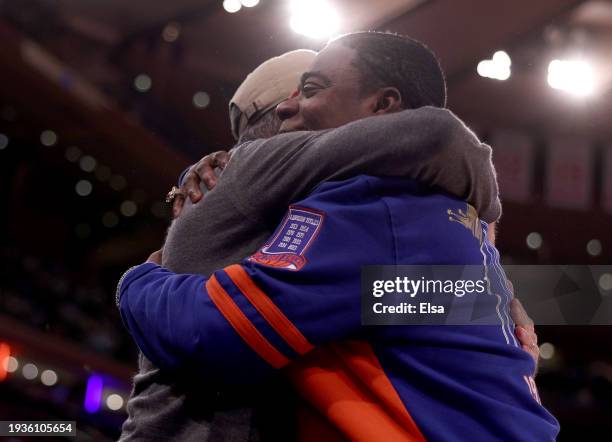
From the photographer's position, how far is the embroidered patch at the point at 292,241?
75 cm

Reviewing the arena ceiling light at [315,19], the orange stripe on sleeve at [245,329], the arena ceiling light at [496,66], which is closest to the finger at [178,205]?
the orange stripe on sleeve at [245,329]

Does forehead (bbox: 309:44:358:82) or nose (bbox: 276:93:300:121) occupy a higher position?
forehead (bbox: 309:44:358:82)

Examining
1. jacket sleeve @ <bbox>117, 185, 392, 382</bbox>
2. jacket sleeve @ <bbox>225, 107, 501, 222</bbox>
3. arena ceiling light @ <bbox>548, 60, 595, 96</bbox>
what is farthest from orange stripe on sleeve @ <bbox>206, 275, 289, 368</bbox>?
arena ceiling light @ <bbox>548, 60, 595, 96</bbox>

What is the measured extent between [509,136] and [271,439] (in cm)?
639

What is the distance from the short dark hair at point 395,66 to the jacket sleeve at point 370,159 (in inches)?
5.9

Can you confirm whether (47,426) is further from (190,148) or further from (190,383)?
(190,148)

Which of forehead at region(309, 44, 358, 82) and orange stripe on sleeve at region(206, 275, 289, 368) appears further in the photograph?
forehead at region(309, 44, 358, 82)

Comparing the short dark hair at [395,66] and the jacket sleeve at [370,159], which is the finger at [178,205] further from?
the short dark hair at [395,66]

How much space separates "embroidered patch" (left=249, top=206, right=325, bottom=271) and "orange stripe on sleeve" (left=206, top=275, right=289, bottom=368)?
2.0 inches

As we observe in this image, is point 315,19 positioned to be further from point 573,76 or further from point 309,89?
point 309,89

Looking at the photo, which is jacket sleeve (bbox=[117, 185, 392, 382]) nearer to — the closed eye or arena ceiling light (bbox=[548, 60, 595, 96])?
the closed eye

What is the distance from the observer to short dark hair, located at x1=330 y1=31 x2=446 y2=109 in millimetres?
961

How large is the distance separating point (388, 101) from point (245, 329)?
0.37 m

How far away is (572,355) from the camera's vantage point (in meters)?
9.05
